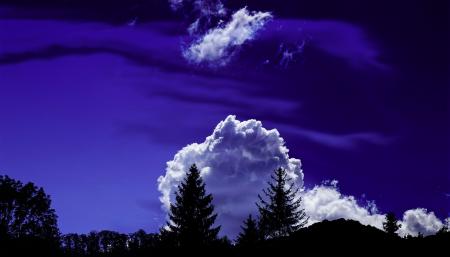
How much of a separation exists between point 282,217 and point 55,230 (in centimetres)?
3766

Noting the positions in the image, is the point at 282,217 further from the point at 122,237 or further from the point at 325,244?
the point at 122,237

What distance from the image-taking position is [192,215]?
45.8 m

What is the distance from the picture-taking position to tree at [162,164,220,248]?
4419 centimetres

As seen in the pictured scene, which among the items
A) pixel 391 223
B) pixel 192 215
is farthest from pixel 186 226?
pixel 391 223

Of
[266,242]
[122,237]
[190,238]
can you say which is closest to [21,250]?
[190,238]

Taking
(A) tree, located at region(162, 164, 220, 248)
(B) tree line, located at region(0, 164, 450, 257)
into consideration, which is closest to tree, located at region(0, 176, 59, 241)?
(B) tree line, located at region(0, 164, 450, 257)

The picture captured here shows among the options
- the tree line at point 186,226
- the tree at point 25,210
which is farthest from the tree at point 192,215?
the tree at point 25,210

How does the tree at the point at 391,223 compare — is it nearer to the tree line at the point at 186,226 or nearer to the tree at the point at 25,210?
the tree line at the point at 186,226

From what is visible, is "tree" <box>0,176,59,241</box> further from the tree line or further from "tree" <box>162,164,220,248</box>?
"tree" <box>162,164,220,248</box>

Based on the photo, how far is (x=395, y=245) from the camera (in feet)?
82.2

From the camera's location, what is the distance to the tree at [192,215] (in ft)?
145

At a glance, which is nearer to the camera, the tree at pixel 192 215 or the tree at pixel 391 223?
the tree at pixel 192 215

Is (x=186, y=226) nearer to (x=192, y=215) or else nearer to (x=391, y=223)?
(x=192, y=215)

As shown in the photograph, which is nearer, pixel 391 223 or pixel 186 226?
pixel 186 226
